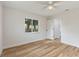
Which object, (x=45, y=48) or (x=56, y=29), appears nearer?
(x=56, y=29)

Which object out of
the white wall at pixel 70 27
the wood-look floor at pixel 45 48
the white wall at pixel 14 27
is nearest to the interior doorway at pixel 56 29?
the white wall at pixel 70 27

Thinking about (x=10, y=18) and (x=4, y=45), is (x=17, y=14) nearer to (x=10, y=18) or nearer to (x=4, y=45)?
(x=10, y=18)

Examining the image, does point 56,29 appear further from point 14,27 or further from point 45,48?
point 14,27

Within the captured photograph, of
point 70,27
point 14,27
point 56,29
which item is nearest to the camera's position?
point 14,27

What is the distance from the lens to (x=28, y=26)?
2.28 m

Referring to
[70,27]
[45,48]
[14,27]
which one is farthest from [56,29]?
[14,27]

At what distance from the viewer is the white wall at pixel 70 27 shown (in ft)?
7.74

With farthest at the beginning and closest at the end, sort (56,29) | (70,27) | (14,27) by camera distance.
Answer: (70,27) → (56,29) → (14,27)

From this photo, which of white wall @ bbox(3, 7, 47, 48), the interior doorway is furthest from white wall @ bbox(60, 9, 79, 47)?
white wall @ bbox(3, 7, 47, 48)

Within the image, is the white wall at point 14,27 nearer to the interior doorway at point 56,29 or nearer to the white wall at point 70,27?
the interior doorway at point 56,29

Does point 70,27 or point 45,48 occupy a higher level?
point 70,27

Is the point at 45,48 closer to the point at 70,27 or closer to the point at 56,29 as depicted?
the point at 56,29

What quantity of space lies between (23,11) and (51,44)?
1574mm

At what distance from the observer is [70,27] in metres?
2.51
